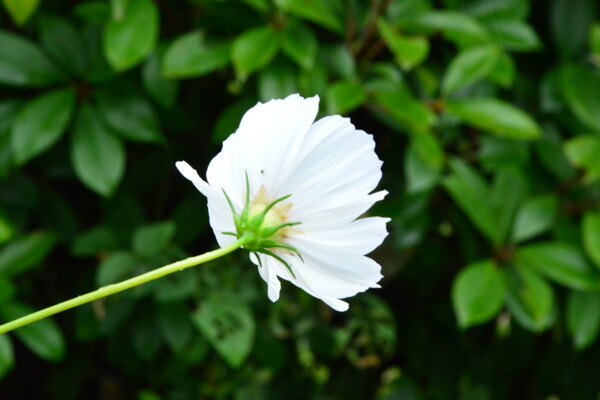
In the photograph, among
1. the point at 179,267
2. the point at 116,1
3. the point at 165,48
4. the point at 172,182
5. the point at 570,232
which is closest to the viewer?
the point at 179,267

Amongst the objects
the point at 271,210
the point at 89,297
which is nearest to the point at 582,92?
the point at 271,210

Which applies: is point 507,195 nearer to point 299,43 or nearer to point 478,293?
point 478,293

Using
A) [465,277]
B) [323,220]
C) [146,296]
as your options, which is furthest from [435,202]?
[323,220]

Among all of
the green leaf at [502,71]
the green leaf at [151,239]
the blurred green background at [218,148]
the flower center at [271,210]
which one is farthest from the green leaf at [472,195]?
the flower center at [271,210]

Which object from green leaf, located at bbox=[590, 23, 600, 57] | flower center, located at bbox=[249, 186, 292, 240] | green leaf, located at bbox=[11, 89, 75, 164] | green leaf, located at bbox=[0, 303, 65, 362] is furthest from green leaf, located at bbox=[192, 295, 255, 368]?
flower center, located at bbox=[249, 186, 292, 240]

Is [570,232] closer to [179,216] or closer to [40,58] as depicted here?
[179,216]

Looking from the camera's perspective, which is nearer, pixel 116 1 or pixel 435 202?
pixel 116 1

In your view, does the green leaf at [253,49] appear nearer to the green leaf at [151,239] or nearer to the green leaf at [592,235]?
the green leaf at [151,239]
